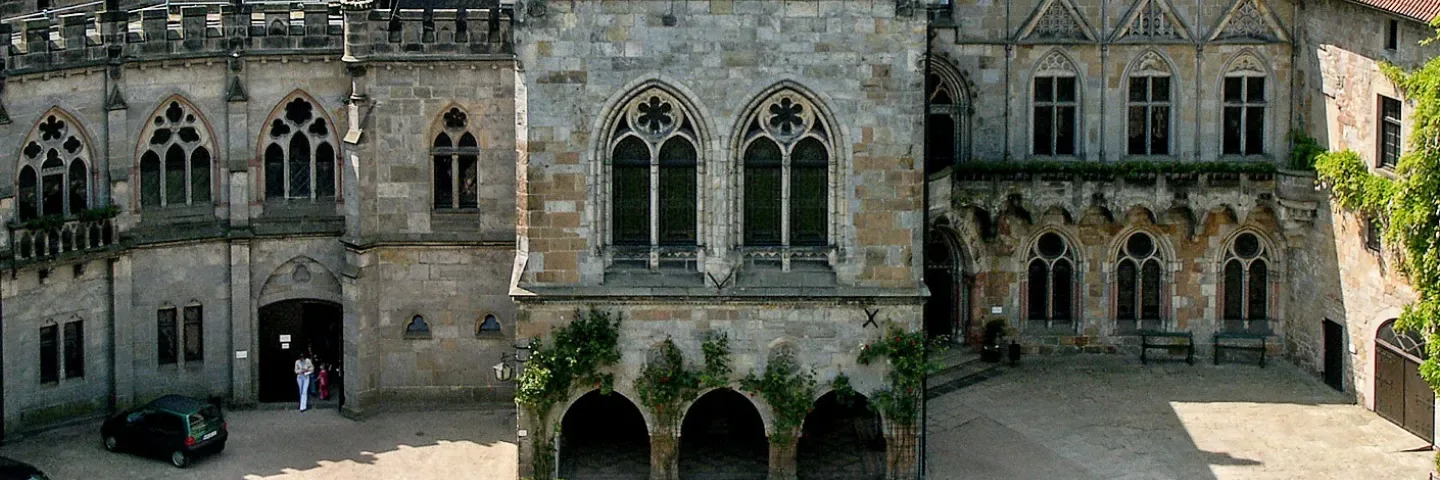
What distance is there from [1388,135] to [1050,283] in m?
10.2

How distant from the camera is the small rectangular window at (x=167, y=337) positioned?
213 ft

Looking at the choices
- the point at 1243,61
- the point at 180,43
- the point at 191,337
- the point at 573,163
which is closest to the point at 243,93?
the point at 180,43

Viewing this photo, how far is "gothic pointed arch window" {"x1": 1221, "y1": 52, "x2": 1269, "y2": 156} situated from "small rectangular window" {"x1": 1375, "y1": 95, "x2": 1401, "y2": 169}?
216 inches

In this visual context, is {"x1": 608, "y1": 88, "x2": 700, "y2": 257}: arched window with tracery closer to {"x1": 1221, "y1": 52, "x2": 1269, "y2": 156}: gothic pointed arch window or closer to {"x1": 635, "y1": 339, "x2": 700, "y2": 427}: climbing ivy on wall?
{"x1": 635, "y1": 339, "x2": 700, "y2": 427}: climbing ivy on wall

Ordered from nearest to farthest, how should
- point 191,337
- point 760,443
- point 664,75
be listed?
1. point 664,75
2. point 760,443
3. point 191,337

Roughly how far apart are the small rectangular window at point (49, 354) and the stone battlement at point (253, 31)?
5.96 meters

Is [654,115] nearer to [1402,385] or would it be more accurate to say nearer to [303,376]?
[303,376]

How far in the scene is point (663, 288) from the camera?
57.7 m

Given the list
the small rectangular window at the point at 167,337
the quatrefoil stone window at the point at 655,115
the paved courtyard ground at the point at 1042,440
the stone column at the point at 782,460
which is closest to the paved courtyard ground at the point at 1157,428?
the paved courtyard ground at the point at 1042,440

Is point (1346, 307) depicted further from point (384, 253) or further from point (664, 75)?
point (384, 253)

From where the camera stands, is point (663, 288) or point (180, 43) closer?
point (663, 288)

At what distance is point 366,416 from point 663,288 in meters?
10.5

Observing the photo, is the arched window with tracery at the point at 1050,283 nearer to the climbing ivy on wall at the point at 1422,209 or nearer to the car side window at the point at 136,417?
the climbing ivy on wall at the point at 1422,209

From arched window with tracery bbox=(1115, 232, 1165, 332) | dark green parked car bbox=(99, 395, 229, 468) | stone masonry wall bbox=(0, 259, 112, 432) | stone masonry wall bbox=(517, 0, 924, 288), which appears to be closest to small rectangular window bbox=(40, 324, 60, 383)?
stone masonry wall bbox=(0, 259, 112, 432)
